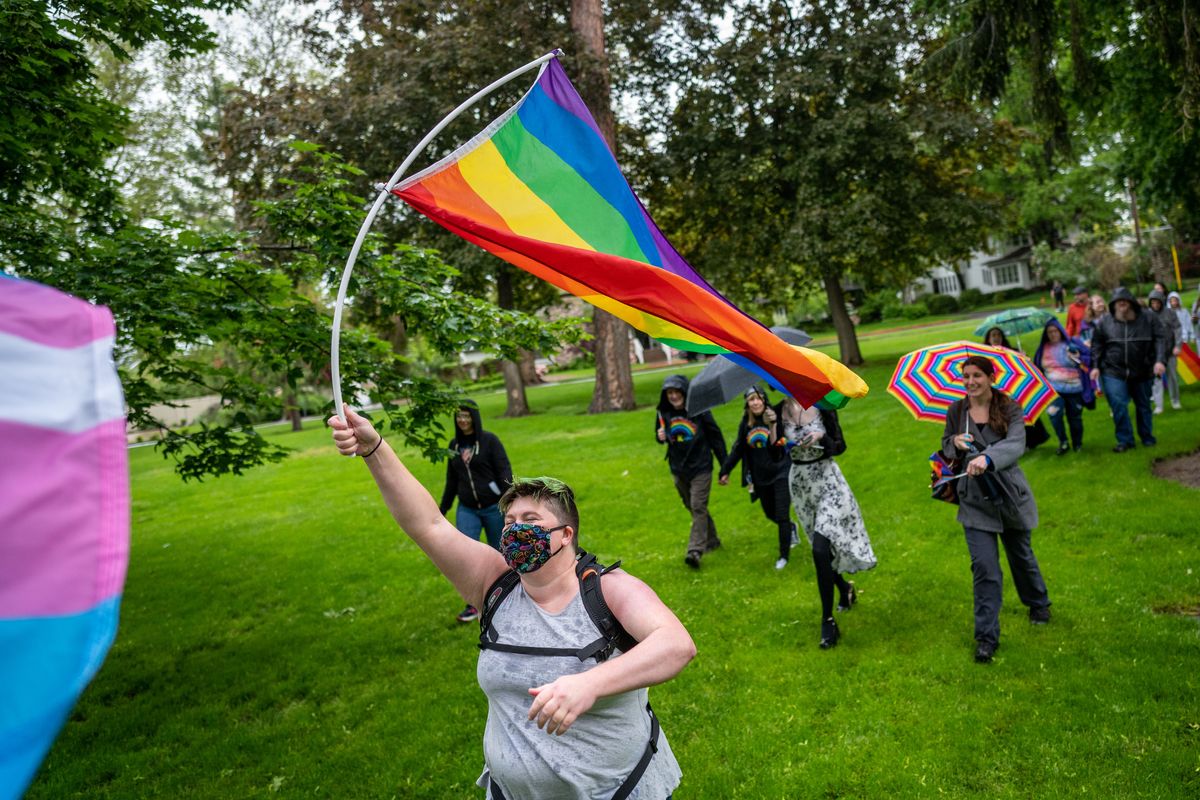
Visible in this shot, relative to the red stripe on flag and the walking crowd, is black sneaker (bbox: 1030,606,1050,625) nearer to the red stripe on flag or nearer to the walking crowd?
the walking crowd

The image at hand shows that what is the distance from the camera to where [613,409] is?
24.7m

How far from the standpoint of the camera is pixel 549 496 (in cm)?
316

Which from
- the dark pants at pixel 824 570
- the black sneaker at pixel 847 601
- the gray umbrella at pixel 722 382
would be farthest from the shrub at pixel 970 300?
the dark pants at pixel 824 570

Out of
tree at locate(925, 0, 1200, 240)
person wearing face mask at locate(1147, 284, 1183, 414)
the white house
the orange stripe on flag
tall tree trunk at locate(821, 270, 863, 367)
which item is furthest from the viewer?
the white house

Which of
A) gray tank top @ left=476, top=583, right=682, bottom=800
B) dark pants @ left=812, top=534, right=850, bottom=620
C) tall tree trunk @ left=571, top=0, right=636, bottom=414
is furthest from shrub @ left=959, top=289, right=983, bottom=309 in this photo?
gray tank top @ left=476, top=583, right=682, bottom=800

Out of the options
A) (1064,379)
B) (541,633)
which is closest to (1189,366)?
(1064,379)

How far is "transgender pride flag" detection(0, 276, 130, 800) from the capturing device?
4.58 feet

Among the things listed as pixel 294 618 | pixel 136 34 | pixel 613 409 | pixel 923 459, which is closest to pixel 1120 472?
pixel 923 459

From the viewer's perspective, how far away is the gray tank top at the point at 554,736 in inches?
112

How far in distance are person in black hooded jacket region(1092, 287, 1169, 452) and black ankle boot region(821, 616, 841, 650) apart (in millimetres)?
7127

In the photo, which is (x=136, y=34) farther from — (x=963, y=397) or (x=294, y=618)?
(x=963, y=397)

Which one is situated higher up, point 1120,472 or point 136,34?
point 136,34

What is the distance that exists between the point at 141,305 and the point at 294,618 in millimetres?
4912

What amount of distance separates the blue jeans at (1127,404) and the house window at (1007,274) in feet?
220
